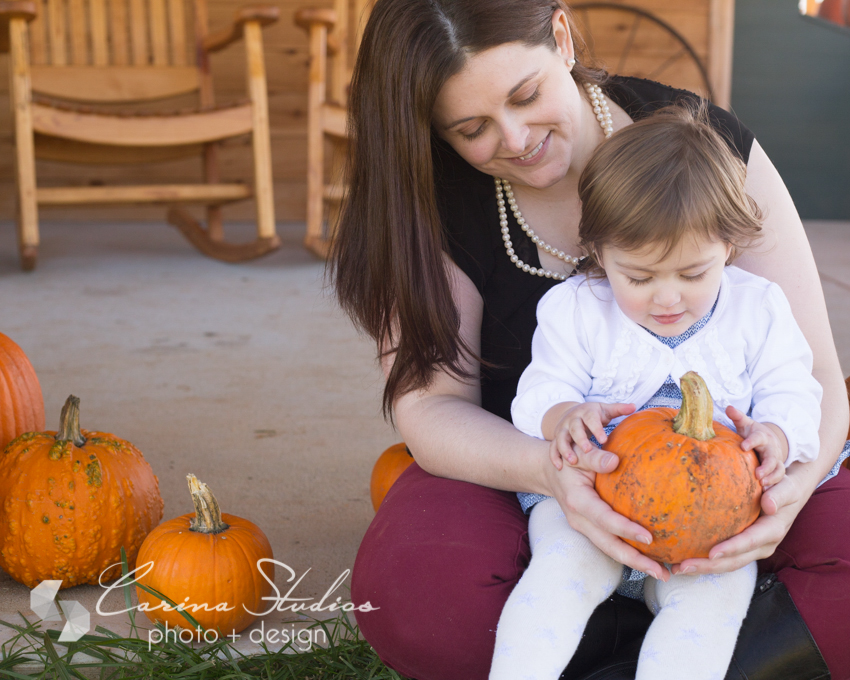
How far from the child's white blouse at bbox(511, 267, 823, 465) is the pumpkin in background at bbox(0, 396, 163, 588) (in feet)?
1.89

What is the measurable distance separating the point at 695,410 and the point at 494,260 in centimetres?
46

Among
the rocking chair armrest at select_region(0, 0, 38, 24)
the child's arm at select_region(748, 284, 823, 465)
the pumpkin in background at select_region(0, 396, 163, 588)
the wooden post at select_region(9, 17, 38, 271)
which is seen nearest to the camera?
the child's arm at select_region(748, 284, 823, 465)

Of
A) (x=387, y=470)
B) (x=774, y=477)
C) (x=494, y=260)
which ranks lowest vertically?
(x=387, y=470)

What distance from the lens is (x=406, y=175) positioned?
46.5 inches

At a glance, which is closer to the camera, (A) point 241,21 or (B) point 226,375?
(B) point 226,375

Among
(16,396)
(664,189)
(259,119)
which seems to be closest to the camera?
(664,189)

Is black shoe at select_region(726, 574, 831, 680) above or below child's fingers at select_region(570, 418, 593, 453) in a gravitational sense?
below

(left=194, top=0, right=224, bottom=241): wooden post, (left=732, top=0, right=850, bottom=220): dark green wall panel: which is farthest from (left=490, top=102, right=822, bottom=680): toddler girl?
(left=732, top=0, right=850, bottom=220): dark green wall panel

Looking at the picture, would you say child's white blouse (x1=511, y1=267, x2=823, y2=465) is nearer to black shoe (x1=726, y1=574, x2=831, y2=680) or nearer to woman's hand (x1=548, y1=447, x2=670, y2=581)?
woman's hand (x1=548, y1=447, x2=670, y2=581)

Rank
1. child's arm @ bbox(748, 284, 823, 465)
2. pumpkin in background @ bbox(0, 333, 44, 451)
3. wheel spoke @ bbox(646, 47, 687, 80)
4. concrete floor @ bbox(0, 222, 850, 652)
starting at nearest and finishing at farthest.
→ 1. child's arm @ bbox(748, 284, 823, 465)
2. pumpkin in background @ bbox(0, 333, 44, 451)
3. concrete floor @ bbox(0, 222, 850, 652)
4. wheel spoke @ bbox(646, 47, 687, 80)

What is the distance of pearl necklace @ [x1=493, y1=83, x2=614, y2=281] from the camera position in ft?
4.20

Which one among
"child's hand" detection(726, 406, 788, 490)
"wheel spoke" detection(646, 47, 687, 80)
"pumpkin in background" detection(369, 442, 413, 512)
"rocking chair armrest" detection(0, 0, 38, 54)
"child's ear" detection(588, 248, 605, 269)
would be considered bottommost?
"pumpkin in background" detection(369, 442, 413, 512)

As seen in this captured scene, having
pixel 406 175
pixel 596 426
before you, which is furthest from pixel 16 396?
pixel 596 426

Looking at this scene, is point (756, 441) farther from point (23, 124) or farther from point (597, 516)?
point (23, 124)
